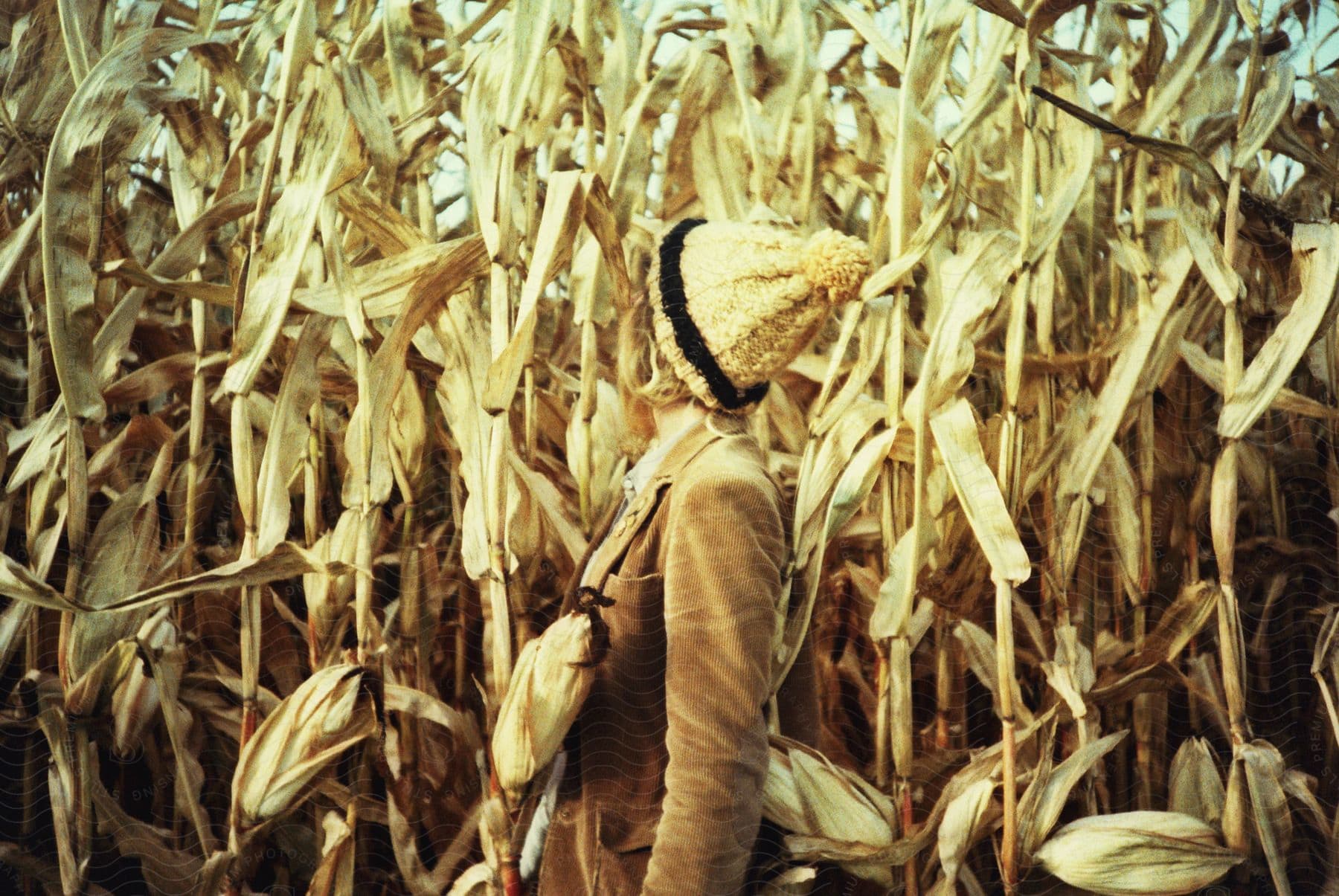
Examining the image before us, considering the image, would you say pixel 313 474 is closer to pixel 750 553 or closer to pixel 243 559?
pixel 243 559

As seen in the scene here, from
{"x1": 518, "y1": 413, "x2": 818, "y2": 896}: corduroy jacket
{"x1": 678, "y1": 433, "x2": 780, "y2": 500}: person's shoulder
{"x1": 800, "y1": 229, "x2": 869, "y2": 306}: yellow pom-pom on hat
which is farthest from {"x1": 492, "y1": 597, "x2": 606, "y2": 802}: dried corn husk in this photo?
{"x1": 800, "y1": 229, "x2": 869, "y2": 306}: yellow pom-pom on hat

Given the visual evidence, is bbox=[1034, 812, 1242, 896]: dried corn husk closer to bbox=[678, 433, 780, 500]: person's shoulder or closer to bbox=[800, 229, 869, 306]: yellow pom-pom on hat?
bbox=[678, 433, 780, 500]: person's shoulder

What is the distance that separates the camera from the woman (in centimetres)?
92

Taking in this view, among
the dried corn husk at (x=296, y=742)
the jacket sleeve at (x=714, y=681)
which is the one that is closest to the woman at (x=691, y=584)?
the jacket sleeve at (x=714, y=681)

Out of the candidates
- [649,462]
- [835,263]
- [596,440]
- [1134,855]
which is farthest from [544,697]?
[1134,855]

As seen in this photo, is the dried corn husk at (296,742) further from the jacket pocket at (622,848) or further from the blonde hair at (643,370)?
the blonde hair at (643,370)

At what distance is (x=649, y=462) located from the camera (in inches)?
41.5

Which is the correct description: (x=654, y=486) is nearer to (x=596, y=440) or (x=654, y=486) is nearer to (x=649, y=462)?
(x=649, y=462)

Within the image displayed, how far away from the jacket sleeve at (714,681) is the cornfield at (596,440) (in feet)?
0.55

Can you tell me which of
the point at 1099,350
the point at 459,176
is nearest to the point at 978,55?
the point at 1099,350

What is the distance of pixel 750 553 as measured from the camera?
0.93 meters

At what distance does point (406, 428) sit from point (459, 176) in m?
0.59

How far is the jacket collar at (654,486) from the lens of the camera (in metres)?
0.99

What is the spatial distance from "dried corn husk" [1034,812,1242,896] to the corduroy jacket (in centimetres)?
38
